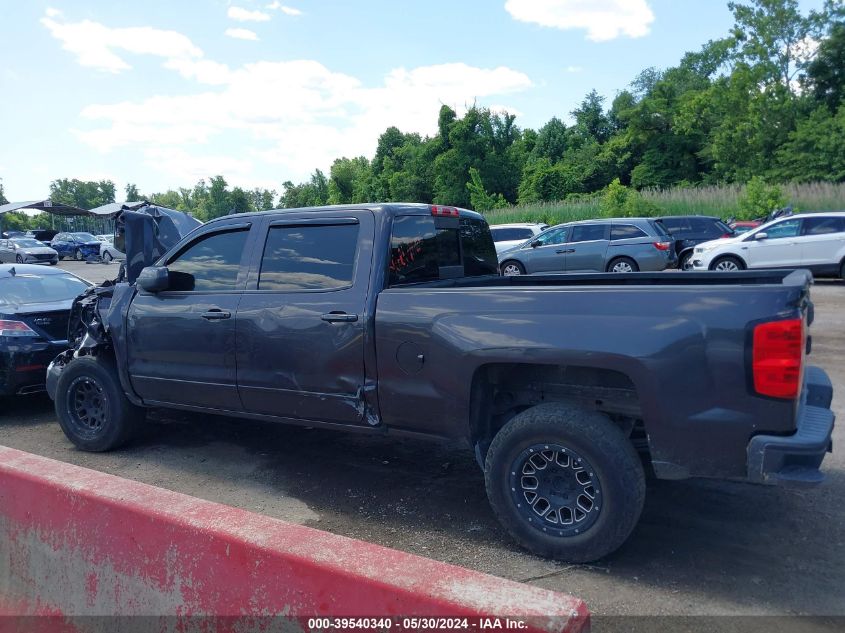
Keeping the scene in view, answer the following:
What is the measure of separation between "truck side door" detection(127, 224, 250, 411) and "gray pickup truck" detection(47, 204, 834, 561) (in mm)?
16

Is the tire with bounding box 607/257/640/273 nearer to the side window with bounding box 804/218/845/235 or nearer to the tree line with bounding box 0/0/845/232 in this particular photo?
the side window with bounding box 804/218/845/235

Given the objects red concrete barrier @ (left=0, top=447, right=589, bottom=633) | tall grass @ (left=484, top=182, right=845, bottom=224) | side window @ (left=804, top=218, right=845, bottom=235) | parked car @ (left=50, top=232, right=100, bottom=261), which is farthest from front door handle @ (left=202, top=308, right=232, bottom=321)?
parked car @ (left=50, top=232, right=100, bottom=261)

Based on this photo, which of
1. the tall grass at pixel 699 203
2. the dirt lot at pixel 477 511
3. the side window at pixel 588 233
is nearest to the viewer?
the dirt lot at pixel 477 511

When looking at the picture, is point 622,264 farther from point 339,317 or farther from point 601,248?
point 339,317

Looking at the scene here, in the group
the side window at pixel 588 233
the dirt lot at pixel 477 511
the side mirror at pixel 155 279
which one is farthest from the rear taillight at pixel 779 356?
the side window at pixel 588 233

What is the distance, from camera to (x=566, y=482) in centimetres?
369

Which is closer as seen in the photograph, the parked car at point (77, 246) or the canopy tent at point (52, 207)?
the canopy tent at point (52, 207)

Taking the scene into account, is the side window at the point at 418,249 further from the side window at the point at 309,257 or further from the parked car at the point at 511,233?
the parked car at the point at 511,233

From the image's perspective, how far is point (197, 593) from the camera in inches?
99.3

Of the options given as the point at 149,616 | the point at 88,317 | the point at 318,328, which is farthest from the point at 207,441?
the point at 149,616

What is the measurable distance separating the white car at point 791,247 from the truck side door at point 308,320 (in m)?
12.9

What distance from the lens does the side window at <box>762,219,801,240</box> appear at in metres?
15.7

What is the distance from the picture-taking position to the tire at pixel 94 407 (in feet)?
18.4

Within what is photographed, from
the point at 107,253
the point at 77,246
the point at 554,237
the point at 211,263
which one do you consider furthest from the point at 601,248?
the point at 77,246
